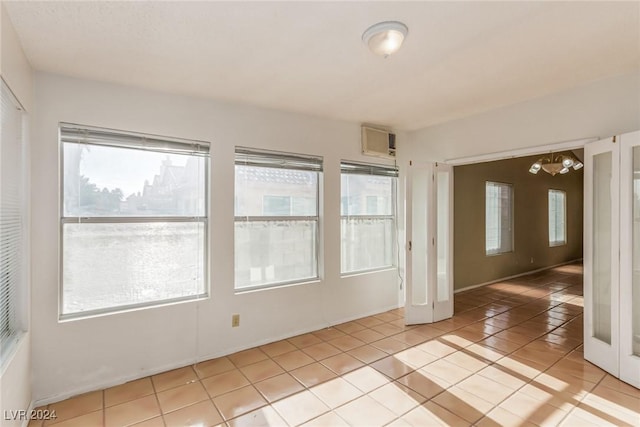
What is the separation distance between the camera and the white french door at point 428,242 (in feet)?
12.6

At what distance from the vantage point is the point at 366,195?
4.23 metres

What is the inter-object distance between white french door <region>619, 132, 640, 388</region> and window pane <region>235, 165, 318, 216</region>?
2.75m

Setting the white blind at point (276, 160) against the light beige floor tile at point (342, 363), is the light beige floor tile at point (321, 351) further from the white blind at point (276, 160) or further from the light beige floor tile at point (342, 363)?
the white blind at point (276, 160)

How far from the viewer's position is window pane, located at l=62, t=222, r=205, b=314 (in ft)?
8.13

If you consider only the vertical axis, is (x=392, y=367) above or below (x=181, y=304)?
below

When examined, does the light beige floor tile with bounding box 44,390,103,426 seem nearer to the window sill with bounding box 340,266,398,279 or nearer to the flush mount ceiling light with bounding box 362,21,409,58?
the window sill with bounding box 340,266,398,279

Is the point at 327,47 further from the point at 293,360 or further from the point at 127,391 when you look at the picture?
the point at 127,391

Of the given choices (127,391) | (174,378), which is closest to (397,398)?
(174,378)

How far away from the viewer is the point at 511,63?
2.35m

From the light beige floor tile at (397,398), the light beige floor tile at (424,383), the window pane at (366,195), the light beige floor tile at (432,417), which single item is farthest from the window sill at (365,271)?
the light beige floor tile at (432,417)

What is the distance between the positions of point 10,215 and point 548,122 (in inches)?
171

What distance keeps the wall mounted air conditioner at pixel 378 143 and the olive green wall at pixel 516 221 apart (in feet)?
5.42

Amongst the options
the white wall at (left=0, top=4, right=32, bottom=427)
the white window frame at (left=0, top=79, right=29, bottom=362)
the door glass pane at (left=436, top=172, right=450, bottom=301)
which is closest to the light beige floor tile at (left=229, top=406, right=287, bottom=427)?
the white wall at (left=0, top=4, right=32, bottom=427)

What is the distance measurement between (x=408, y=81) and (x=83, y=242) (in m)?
2.94
